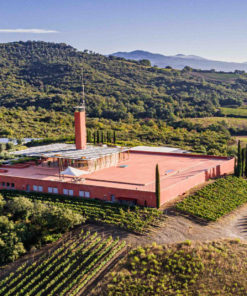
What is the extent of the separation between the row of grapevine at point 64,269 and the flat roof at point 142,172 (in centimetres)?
599

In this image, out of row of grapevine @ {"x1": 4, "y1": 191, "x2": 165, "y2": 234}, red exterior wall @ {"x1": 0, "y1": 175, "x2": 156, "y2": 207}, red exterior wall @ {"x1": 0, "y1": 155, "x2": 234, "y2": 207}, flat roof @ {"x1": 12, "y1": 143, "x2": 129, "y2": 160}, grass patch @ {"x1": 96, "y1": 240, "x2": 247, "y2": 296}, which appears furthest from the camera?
flat roof @ {"x1": 12, "y1": 143, "x2": 129, "y2": 160}

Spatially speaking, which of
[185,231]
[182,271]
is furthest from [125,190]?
[182,271]

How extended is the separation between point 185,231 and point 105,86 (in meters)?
69.0

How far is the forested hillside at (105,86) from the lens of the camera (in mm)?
69625

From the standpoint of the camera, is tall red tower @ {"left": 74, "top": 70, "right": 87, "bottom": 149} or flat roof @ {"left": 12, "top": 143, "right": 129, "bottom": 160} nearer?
flat roof @ {"left": 12, "top": 143, "right": 129, "bottom": 160}

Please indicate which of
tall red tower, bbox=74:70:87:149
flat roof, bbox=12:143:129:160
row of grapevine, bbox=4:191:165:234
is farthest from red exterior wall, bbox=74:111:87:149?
row of grapevine, bbox=4:191:165:234

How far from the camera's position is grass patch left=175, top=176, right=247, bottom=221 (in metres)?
21.5

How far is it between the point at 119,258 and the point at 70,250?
310 centimetres

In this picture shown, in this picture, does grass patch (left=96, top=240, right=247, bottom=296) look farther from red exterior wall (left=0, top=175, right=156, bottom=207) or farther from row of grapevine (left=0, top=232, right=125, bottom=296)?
red exterior wall (left=0, top=175, right=156, bottom=207)

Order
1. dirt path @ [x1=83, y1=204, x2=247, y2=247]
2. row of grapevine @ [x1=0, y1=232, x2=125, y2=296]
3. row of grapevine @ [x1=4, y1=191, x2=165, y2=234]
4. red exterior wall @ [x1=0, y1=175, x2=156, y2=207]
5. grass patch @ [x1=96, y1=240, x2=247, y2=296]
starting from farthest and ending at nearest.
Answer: red exterior wall @ [x1=0, y1=175, x2=156, y2=207] < row of grapevine @ [x1=4, y1=191, x2=165, y2=234] < dirt path @ [x1=83, y1=204, x2=247, y2=247] < row of grapevine @ [x1=0, y1=232, x2=125, y2=296] < grass patch @ [x1=96, y1=240, x2=247, y2=296]

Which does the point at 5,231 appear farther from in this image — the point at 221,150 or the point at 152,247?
the point at 221,150

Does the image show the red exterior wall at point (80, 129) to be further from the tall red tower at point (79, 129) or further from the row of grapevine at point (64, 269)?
the row of grapevine at point (64, 269)

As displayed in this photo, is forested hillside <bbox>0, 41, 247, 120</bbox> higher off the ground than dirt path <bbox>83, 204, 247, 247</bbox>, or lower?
higher

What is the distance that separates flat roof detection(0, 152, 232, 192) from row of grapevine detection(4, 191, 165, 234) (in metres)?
1.89
